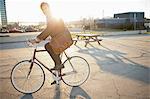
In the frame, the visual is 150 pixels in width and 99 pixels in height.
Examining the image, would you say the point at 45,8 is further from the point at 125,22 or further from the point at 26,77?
the point at 125,22

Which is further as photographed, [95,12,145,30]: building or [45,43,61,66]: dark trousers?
[95,12,145,30]: building

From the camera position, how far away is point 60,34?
5438mm

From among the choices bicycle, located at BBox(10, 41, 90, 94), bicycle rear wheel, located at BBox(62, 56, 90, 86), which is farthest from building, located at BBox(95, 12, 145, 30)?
bicycle, located at BBox(10, 41, 90, 94)

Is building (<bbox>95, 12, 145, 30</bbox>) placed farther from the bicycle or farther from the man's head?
the man's head

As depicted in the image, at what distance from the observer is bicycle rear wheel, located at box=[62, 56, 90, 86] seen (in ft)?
19.5

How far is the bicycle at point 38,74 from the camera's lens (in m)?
5.58

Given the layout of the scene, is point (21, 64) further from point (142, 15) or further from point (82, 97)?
point (142, 15)

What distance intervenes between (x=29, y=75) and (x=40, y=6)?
1601 mm

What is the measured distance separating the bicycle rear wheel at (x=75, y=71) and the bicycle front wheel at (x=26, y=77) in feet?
1.95

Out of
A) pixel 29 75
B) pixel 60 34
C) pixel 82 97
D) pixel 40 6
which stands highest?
pixel 40 6

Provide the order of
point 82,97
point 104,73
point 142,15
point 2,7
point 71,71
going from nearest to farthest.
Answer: point 82,97, point 71,71, point 104,73, point 142,15, point 2,7

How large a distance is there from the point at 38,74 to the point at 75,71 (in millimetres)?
1048

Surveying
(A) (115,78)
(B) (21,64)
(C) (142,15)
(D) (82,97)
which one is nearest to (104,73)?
(A) (115,78)

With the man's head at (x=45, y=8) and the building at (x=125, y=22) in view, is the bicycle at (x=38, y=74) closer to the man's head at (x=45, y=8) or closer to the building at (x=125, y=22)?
the man's head at (x=45, y=8)
